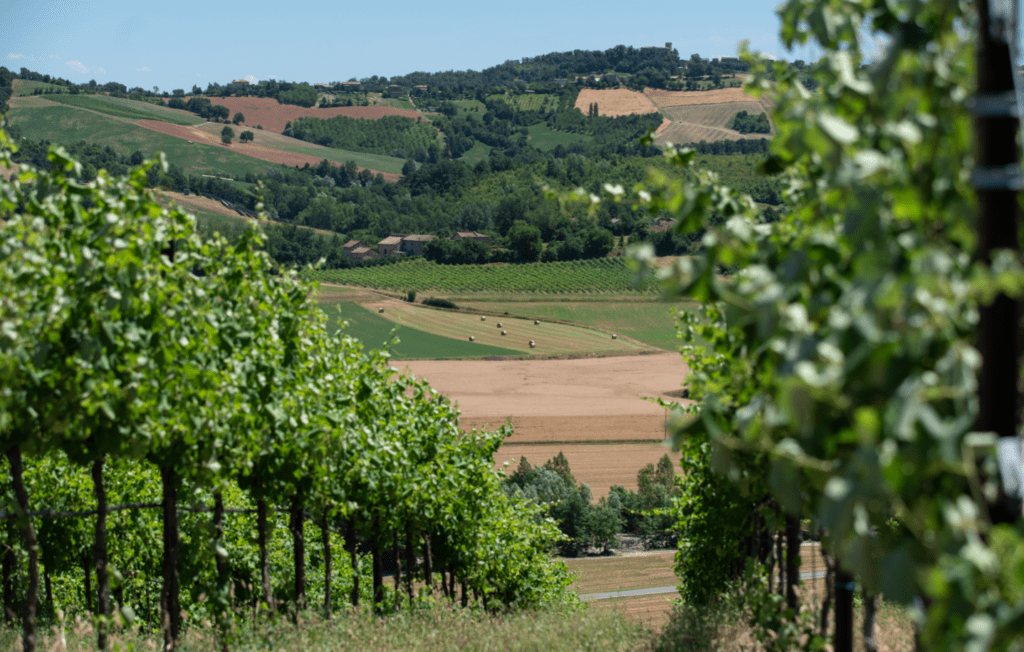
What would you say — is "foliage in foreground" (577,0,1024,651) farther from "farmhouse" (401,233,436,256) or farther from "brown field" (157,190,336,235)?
"brown field" (157,190,336,235)

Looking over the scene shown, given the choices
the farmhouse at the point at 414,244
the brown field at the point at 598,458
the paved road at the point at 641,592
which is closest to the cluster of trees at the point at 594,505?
the brown field at the point at 598,458

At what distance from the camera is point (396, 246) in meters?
151

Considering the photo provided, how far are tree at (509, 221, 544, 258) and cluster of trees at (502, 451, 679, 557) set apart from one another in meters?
78.2

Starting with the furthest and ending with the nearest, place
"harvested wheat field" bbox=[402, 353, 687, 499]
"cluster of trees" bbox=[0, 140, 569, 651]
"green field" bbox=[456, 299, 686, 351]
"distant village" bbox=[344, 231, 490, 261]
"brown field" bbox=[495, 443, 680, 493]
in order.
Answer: "distant village" bbox=[344, 231, 490, 261], "green field" bbox=[456, 299, 686, 351], "harvested wheat field" bbox=[402, 353, 687, 499], "brown field" bbox=[495, 443, 680, 493], "cluster of trees" bbox=[0, 140, 569, 651]

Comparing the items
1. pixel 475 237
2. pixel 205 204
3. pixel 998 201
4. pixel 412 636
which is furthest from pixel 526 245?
pixel 998 201

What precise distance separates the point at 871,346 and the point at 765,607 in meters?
5.11

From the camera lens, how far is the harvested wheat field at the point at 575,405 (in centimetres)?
5869

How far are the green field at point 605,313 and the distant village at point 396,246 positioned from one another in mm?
35686

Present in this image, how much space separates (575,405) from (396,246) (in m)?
88.2

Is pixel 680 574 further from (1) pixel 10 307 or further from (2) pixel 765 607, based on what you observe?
(1) pixel 10 307

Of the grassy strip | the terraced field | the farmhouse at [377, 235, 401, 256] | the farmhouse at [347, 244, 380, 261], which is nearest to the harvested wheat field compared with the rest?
the terraced field

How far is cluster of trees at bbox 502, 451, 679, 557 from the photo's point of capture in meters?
48.0

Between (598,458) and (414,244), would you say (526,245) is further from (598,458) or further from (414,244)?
(598,458)

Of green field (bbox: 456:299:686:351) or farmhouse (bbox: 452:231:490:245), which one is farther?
farmhouse (bbox: 452:231:490:245)
